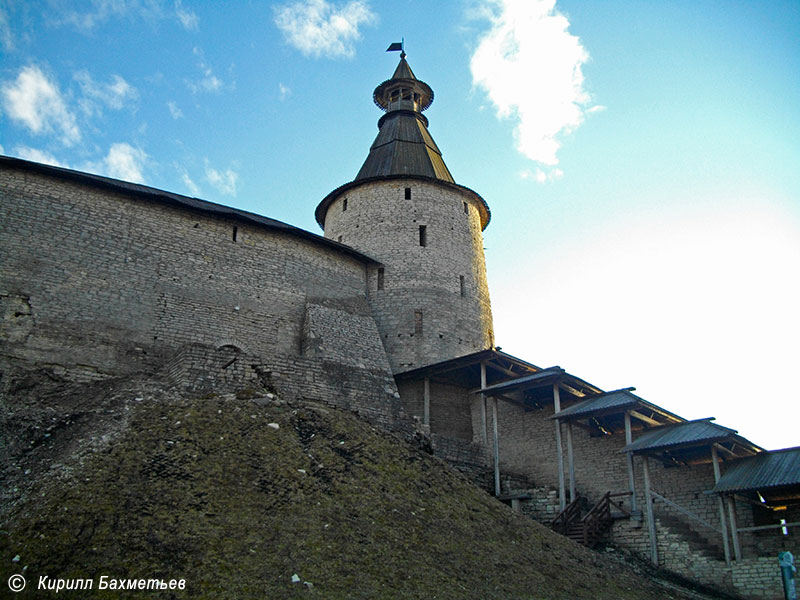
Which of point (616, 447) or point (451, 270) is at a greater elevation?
point (451, 270)

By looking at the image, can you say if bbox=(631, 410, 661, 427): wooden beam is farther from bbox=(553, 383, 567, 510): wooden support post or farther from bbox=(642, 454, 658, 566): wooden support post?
bbox=(553, 383, 567, 510): wooden support post

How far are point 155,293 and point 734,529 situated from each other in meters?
13.4

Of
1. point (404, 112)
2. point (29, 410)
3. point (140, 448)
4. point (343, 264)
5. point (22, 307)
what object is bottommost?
point (140, 448)

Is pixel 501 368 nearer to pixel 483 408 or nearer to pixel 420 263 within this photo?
pixel 483 408

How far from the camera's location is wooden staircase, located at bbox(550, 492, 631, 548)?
14000mm

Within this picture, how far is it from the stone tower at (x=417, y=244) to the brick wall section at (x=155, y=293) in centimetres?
199

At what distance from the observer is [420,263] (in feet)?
73.6

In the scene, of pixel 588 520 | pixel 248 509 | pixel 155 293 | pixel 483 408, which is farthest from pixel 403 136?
pixel 248 509

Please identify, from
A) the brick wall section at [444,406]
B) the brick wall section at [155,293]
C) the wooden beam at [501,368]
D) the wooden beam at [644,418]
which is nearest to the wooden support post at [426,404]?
the brick wall section at [444,406]

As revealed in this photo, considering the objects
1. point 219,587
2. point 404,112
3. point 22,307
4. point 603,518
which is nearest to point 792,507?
point 603,518

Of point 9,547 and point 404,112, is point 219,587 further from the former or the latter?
point 404,112

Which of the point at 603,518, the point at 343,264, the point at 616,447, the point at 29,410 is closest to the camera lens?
the point at 29,410

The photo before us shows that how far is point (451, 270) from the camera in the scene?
22.8 metres

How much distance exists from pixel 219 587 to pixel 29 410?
243 inches
